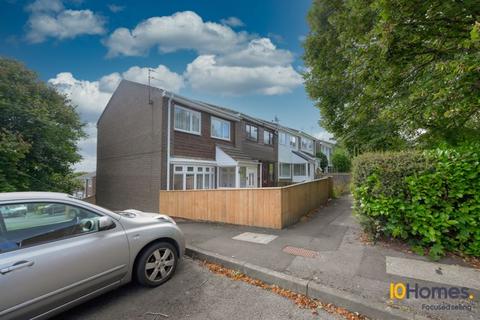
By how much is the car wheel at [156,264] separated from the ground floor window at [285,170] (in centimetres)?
1893

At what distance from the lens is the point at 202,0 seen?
31.3 ft

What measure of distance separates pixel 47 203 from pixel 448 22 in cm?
807

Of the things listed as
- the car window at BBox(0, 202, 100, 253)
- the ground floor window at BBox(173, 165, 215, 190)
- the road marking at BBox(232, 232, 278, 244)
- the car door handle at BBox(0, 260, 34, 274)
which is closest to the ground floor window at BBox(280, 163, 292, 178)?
the ground floor window at BBox(173, 165, 215, 190)

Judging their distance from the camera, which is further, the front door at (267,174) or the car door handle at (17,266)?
the front door at (267,174)

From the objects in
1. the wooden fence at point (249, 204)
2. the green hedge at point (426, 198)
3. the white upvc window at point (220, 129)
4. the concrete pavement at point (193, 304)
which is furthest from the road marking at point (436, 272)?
the white upvc window at point (220, 129)

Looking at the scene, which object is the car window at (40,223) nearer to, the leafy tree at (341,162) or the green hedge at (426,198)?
the green hedge at (426,198)

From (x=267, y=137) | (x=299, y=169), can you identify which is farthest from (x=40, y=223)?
(x=299, y=169)

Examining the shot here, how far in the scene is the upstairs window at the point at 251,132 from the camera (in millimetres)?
17234

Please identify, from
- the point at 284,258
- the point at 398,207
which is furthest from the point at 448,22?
the point at 284,258

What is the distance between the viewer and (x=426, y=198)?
4.39 metres

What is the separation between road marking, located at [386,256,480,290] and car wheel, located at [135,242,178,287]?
3.82 meters

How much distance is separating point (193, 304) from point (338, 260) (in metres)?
2.85

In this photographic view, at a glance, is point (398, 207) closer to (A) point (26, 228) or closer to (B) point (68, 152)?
(A) point (26, 228)

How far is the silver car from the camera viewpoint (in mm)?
2361
